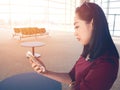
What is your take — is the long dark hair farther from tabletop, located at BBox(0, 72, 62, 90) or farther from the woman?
tabletop, located at BBox(0, 72, 62, 90)

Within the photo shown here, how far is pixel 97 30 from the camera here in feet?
2.91

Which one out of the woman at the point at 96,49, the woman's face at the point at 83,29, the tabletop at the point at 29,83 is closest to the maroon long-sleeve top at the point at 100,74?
the woman at the point at 96,49

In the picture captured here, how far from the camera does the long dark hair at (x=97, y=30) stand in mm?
884

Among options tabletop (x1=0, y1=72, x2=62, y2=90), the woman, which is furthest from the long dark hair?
tabletop (x1=0, y1=72, x2=62, y2=90)

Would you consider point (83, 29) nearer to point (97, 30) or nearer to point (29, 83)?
point (97, 30)

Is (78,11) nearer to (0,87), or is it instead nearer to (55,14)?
(0,87)

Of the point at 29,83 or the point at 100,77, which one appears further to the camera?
the point at 29,83

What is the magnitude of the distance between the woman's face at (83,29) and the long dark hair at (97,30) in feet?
0.06

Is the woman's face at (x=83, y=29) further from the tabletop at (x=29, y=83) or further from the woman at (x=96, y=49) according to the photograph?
the tabletop at (x=29, y=83)

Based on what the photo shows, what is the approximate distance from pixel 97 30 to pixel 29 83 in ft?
2.32

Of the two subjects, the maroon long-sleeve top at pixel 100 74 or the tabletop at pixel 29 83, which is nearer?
the maroon long-sleeve top at pixel 100 74

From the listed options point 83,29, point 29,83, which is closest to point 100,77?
point 83,29

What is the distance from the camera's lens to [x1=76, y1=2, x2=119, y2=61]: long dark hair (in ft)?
2.90

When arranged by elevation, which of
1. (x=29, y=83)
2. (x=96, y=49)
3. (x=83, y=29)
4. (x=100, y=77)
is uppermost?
(x=83, y=29)
